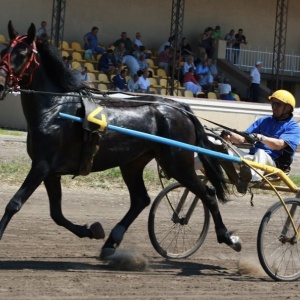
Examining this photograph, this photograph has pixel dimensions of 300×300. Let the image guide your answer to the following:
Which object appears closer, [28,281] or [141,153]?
[28,281]

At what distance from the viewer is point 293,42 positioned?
30.5 meters

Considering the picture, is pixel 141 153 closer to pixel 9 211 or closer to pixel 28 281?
pixel 9 211

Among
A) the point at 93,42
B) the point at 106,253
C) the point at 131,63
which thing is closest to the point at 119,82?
the point at 131,63

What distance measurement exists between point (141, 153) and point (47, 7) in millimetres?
17731

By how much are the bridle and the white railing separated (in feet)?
67.9

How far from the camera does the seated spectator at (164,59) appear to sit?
2530 centimetres

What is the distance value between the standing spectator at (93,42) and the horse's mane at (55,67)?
1665 centimetres

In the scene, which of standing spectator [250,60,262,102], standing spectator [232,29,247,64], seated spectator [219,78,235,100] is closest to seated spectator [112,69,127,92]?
seated spectator [219,78,235,100]

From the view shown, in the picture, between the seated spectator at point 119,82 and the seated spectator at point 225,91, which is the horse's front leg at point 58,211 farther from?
the seated spectator at point 225,91

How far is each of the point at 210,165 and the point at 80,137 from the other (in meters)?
1.39

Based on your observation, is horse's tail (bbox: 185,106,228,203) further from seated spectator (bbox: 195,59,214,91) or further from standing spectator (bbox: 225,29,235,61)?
standing spectator (bbox: 225,29,235,61)

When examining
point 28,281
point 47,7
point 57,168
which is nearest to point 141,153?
point 57,168

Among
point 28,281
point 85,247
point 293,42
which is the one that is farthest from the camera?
point 293,42

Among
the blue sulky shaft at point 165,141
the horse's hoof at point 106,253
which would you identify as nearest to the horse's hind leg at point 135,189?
the horse's hoof at point 106,253
